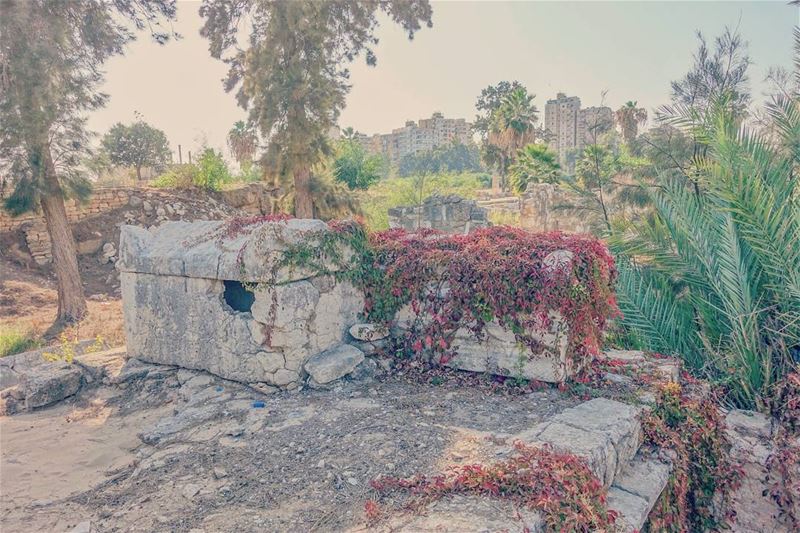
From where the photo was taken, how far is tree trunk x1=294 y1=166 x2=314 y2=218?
1456 cm

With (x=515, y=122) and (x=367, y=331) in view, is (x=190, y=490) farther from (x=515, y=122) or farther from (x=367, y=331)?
(x=515, y=122)

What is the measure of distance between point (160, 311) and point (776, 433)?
17.7 ft

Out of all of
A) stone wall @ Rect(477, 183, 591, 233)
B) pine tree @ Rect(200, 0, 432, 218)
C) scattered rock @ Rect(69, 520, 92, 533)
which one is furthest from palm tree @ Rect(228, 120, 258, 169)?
scattered rock @ Rect(69, 520, 92, 533)

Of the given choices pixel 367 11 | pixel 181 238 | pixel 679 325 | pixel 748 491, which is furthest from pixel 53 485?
pixel 367 11

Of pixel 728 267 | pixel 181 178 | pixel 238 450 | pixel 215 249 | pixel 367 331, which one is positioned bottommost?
pixel 238 450

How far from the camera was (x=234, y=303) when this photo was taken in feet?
16.6

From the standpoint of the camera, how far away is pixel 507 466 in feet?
8.73

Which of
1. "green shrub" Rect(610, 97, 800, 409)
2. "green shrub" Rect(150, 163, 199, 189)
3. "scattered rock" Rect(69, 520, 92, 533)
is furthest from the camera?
"green shrub" Rect(150, 163, 199, 189)

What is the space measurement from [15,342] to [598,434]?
30.3ft

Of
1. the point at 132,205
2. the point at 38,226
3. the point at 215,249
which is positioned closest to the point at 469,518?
the point at 215,249

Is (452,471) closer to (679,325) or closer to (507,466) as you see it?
(507,466)

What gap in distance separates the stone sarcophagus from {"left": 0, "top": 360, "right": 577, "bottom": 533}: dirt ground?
10.5 inches

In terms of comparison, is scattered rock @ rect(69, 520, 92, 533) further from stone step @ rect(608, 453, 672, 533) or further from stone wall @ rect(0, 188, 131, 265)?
stone wall @ rect(0, 188, 131, 265)

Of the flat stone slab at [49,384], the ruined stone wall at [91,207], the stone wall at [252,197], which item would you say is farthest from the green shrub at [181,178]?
the flat stone slab at [49,384]
